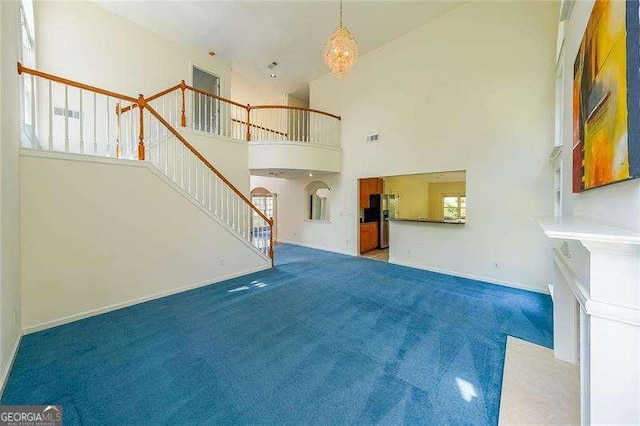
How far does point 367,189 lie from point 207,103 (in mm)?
5117

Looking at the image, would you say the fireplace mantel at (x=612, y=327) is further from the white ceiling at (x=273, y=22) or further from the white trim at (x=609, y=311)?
the white ceiling at (x=273, y=22)

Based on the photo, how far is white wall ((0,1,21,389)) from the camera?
193cm

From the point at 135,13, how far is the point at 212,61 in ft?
6.21

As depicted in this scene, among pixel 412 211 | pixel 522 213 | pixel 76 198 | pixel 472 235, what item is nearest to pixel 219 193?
pixel 76 198

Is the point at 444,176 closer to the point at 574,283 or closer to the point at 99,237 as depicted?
the point at 574,283

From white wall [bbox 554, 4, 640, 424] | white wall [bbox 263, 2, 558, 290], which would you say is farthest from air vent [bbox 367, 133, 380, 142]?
white wall [bbox 554, 4, 640, 424]

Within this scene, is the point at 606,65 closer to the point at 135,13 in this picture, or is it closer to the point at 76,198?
the point at 76,198

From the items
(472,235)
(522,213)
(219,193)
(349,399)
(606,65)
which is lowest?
(349,399)

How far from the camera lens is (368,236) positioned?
7.36 metres

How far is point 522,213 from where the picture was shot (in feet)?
13.5

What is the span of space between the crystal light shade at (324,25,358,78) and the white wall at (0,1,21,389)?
3.24 metres

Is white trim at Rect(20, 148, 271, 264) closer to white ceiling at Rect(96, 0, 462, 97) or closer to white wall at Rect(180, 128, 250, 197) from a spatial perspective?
white wall at Rect(180, 128, 250, 197)

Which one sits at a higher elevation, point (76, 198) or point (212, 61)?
point (212, 61)

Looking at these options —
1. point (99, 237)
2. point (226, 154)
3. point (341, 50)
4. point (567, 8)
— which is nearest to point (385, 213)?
point (226, 154)
